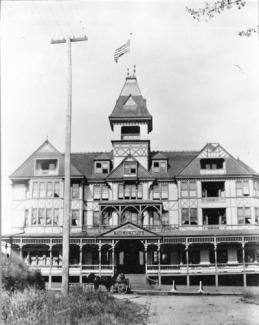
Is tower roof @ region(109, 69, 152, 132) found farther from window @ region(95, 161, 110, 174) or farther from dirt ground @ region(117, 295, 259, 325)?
dirt ground @ region(117, 295, 259, 325)

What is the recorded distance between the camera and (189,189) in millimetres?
37688

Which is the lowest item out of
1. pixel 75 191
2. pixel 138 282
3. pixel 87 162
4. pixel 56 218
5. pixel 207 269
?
pixel 138 282

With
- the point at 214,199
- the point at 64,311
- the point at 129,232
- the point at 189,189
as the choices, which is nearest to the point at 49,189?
the point at 129,232

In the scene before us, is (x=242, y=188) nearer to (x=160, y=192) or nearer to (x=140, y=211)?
(x=160, y=192)

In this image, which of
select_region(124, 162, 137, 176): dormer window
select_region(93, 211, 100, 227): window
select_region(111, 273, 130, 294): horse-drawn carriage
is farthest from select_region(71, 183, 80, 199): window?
select_region(111, 273, 130, 294): horse-drawn carriage

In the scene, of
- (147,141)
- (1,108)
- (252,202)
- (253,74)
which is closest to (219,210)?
(252,202)

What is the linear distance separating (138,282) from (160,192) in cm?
990

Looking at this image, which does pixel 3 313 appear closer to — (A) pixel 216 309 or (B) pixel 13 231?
(A) pixel 216 309

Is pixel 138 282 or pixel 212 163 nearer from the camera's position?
pixel 138 282

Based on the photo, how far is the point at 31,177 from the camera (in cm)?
3797

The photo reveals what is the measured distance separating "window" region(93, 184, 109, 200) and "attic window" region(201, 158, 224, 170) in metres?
9.26

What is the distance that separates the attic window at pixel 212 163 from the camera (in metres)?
38.6

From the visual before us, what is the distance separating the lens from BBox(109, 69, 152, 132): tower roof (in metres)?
40.4

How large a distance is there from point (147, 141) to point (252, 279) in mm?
15457
